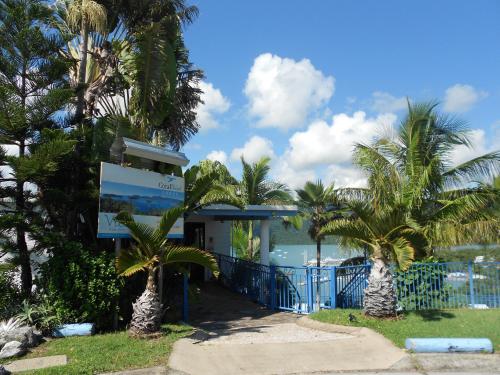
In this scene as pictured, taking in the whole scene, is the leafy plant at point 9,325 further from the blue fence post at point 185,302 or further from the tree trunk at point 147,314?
the blue fence post at point 185,302

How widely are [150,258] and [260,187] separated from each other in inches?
650

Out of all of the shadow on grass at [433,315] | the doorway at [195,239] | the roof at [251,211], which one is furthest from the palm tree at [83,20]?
the shadow on grass at [433,315]

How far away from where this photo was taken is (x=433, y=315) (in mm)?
10125

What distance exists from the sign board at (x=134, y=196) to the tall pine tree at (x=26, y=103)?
1.09 metres

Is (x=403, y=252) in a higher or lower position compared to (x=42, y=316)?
higher

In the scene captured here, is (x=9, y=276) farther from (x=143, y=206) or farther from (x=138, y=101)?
(x=138, y=101)

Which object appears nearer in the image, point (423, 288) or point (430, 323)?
point (430, 323)

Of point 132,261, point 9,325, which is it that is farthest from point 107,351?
point 9,325

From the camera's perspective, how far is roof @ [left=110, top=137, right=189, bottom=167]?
31.1 ft

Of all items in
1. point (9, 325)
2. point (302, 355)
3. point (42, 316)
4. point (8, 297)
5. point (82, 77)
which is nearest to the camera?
point (302, 355)

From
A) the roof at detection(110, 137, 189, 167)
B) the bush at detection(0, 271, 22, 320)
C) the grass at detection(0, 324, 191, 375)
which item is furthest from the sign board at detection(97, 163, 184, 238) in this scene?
the bush at detection(0, 271, 22, 320)

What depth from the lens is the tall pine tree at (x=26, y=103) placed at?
9.40 metres

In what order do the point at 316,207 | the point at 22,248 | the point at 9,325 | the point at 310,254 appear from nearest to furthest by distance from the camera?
the point at 9,325
the point at 22,248
the point at 316,207
the point at 310,254

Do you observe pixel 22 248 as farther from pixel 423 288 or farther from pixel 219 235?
pixel 219 235
